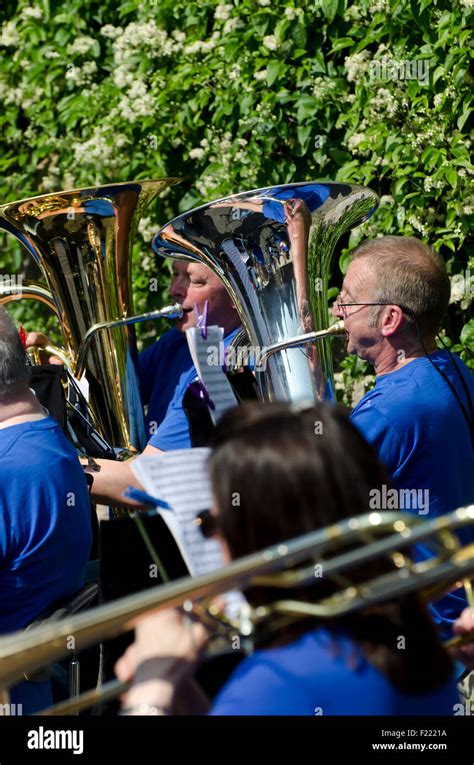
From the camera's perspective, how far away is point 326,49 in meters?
3.92

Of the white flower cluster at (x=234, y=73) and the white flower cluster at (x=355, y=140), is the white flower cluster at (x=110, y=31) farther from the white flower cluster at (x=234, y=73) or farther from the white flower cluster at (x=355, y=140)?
the white flower cluster at (x=355, y=140)

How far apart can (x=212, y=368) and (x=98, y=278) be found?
112 centimetres

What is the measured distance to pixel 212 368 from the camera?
2.35 m

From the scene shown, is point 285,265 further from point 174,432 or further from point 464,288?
Result: point 464,288

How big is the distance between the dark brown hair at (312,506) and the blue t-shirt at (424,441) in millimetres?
1129

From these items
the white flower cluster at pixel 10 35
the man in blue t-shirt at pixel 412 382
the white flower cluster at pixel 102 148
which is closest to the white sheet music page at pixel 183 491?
the man in blue t-shirt at pixel 412 382

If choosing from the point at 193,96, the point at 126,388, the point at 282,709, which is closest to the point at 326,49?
the point at 193,96

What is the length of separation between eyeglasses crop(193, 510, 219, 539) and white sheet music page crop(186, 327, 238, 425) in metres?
0.74

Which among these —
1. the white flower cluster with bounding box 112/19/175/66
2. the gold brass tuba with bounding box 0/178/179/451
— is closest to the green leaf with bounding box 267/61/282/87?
the white flower cluster with bounding box 112/19/175/66

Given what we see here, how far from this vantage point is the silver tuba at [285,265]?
2.79m

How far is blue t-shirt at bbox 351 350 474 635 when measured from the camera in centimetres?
246

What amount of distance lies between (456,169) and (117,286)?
1211mm

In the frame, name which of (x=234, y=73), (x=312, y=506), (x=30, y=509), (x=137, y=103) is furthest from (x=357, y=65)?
(x=312, y=506)

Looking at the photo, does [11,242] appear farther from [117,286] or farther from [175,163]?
[117,286]
